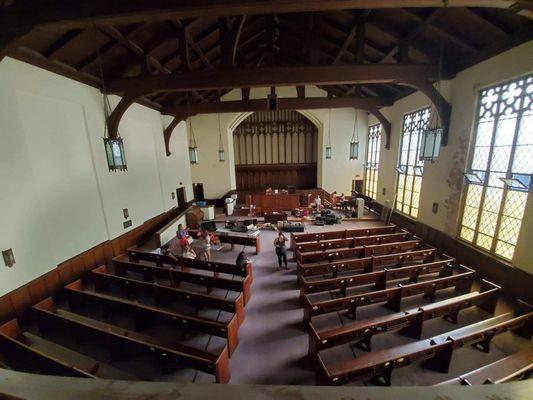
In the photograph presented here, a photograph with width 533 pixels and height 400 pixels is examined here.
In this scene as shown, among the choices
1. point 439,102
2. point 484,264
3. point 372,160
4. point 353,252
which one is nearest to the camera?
point 484,264

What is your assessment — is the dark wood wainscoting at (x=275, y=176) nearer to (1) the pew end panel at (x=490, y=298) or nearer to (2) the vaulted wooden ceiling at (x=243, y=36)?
(2) the vaulted wooden ceiling at (x=243, y=36)

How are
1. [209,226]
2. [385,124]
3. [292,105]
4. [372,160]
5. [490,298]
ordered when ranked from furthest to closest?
1. [372,160]
2. [385,124]
3. [292,105]
4. [209,226]
5. [490,298]

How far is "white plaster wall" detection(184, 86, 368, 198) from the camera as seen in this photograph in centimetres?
1220

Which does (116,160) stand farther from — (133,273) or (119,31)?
(133,273)

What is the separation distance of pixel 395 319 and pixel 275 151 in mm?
11936

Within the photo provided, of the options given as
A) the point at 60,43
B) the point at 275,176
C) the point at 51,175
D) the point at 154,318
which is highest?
the point at 60,43

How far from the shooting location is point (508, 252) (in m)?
4.75

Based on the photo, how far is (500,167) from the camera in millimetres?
4949

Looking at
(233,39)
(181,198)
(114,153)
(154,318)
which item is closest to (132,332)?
(154,318)

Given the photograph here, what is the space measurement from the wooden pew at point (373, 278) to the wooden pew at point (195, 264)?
4.18 feet

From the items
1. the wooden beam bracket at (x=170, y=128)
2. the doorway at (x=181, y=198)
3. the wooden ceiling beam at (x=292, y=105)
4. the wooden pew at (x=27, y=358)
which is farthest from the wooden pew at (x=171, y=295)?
the wooden ceiling beam at (x=292, y=105)

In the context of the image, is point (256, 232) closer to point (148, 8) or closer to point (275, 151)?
point (148, 8)

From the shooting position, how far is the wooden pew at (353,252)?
219 inches

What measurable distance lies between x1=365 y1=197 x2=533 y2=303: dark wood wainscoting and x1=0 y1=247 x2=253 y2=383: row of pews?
519 centimetres
